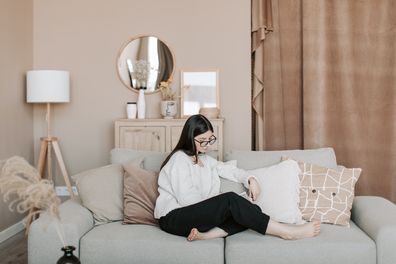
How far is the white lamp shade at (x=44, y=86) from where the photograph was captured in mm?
4121

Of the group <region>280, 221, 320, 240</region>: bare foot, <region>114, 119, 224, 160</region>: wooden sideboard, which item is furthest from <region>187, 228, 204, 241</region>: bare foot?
<region>114, 119, 224, 160</region>: wooden sideboard

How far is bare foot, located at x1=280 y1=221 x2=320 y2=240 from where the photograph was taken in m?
2.59

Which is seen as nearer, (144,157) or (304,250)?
(304,250)

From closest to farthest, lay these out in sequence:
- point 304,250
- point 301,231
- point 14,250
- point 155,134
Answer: point 304,250, point 301,231, point 14,250, point 155,134

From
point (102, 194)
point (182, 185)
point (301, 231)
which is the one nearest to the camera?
point (301, 231)

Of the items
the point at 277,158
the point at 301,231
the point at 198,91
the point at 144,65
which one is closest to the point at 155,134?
the point at 198,91

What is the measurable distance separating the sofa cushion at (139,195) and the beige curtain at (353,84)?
196 centimetres

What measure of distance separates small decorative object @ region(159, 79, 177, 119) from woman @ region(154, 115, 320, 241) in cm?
133

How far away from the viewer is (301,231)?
260cm

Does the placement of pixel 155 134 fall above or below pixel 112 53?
below

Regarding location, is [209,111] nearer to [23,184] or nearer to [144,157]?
[144,157]

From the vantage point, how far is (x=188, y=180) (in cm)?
288

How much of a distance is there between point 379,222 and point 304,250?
1.44ft

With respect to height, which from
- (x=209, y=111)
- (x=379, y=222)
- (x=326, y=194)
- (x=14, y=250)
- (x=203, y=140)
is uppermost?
(x=209, y=111)
